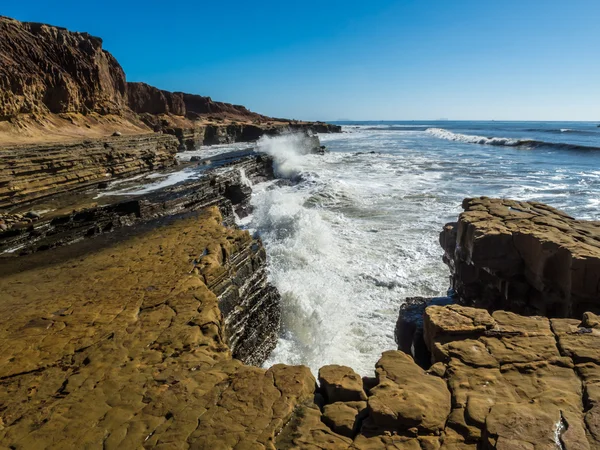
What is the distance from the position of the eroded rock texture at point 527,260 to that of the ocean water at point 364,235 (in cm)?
188

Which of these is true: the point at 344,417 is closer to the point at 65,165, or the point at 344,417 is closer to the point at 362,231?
the point at 362,231

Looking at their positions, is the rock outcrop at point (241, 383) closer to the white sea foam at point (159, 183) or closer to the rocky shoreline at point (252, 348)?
the rocky shoreline at point (252, 348)

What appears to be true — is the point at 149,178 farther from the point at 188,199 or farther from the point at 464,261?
the point at 464,261

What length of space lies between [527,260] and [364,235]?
6.45 metres

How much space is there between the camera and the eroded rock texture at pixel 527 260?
4359mm

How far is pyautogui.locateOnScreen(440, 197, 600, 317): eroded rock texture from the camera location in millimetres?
4359

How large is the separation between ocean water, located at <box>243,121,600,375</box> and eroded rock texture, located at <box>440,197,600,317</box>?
1881mm

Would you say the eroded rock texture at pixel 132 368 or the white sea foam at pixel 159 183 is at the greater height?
the white sea foam at pixel 159 183

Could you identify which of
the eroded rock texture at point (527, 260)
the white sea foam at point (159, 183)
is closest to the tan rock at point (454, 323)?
the eroded rock texture at point (527, 260)

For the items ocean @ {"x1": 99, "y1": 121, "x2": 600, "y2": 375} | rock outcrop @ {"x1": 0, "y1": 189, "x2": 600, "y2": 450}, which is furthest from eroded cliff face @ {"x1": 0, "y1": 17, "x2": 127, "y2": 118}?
rock outcrop @ {"x1": 0, "y1": 189, "x2": 600, "y2": 450}

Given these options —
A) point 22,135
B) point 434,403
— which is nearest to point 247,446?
point 434,403

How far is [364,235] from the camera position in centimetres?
1145

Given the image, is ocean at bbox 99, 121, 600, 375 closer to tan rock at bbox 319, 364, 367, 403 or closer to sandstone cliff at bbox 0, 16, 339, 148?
tan rock at bbox 319, 364, 367, 403

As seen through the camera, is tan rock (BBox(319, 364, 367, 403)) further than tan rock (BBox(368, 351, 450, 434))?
Yes
